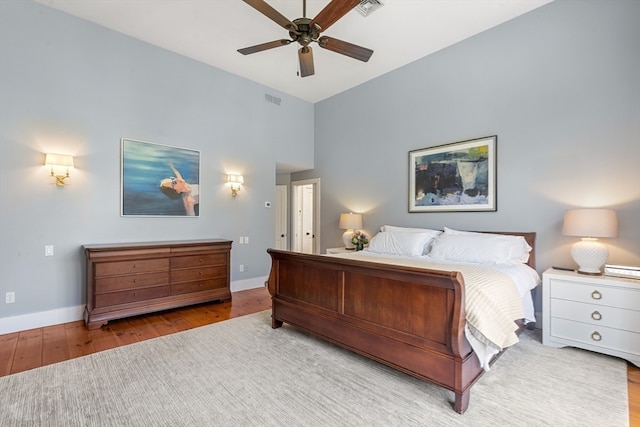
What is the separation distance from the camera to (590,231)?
2.74 metres

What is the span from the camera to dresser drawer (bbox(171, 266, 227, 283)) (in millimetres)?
3900

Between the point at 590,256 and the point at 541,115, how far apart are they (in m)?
1.63

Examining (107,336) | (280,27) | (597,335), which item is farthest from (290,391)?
(280,27)

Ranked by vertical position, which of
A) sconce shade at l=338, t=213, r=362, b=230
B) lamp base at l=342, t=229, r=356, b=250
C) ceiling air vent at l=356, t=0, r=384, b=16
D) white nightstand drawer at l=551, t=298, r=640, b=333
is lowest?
white nightstand drawer at l=551, t=298, r=640, b=333

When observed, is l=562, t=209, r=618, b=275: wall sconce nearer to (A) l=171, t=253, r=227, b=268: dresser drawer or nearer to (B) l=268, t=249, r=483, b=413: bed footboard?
(B) l=268, t=249, r=483, b=413: bed footboard

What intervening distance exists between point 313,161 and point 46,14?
14.2 ft

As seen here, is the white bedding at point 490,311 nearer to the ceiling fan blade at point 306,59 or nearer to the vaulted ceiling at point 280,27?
the ceiling fan blade at point 306,59

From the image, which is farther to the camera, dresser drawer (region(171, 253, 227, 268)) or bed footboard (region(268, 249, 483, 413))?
dresser drawer (region(171, 253, 227, 268))

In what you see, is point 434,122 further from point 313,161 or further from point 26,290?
point 26,290

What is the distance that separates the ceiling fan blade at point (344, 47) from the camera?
273 centimetres

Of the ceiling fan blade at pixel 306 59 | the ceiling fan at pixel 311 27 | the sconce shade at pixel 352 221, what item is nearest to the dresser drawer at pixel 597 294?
the sconce shade at pixel 352 221

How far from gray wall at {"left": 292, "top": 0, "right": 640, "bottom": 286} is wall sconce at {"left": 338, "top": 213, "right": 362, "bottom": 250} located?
502mm

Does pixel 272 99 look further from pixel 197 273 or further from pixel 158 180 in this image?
pixel 197 273

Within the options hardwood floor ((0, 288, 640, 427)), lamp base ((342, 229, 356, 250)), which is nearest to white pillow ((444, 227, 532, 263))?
hardwood floor ((0, 288, 640, 427))
